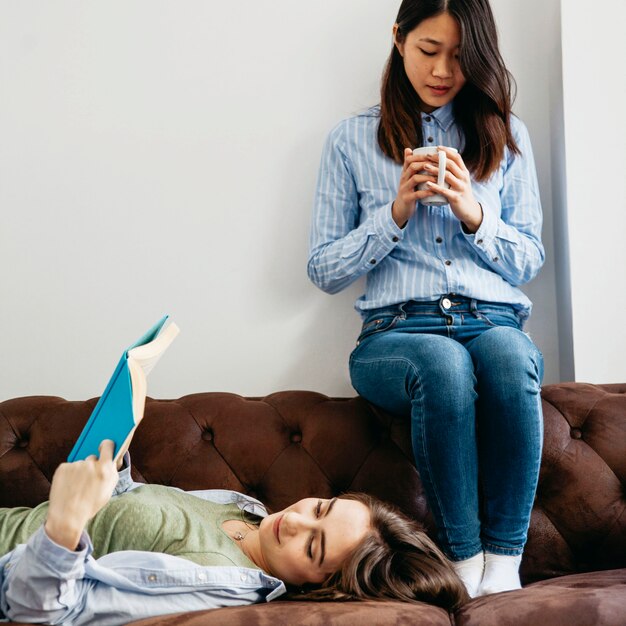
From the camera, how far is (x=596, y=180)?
1.96m

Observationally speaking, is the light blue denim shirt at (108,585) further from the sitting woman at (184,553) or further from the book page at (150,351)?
the book page at (150,351)

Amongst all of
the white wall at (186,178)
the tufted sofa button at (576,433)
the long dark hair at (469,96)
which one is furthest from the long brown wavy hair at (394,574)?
the long dark hair at (469,96)

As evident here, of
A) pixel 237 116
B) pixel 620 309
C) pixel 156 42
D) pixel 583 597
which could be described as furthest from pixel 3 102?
pixel 583 597

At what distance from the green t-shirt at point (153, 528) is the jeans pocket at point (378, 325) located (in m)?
0.51

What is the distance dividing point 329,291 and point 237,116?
0.57 meters

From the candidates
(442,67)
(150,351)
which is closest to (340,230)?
(442,67)

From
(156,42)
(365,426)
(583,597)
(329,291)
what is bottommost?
(583,597)

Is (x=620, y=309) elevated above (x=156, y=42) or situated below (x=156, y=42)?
below

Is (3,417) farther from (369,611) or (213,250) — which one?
(369,611)

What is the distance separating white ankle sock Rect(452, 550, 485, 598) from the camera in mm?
1419

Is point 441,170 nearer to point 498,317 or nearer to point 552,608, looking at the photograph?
point 498,317

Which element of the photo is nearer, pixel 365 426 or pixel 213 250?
pixel 365 426

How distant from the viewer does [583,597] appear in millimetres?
1184

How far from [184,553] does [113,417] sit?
1.41ft
